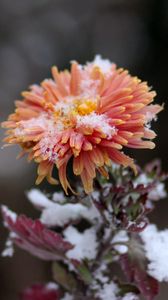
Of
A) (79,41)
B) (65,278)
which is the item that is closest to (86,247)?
(65,278)

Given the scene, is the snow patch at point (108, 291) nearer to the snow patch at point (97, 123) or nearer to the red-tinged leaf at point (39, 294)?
the red-tinged leaf at point (39, 294)

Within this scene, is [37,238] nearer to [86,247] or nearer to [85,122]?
[86,247]

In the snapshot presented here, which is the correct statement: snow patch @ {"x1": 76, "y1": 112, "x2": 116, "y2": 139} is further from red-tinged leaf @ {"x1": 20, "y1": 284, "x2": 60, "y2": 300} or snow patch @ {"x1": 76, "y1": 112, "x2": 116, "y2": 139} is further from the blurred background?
the blurred background

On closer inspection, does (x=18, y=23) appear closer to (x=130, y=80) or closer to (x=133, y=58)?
(x=133, y=58)

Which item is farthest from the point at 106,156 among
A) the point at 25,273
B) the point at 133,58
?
the point at 133,58

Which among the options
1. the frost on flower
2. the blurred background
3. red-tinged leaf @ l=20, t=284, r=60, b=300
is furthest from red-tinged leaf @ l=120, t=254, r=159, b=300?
the blurred background

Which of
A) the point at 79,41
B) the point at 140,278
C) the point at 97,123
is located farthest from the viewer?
the point at 79,41
